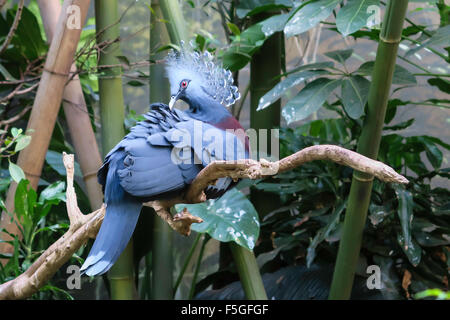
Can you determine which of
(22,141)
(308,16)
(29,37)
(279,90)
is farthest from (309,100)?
(29,37)

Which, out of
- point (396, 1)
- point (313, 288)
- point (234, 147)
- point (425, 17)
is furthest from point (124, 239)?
point (425, 17)

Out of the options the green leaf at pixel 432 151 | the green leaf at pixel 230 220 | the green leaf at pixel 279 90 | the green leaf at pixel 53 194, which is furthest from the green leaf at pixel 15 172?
the green leaf at pixel 432 151

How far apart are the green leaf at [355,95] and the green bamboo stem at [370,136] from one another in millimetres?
34

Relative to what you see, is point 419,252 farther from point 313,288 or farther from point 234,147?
point 234,147

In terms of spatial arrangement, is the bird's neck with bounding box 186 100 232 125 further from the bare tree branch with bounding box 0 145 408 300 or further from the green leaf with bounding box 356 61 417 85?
the green leaf with bounding box 356 61 417 85

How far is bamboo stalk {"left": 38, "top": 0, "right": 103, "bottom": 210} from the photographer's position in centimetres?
170

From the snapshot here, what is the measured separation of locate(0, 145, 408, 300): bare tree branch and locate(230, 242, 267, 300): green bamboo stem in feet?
2.08

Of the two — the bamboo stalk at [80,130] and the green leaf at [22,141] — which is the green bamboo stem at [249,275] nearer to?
the bamboo stalk at [80,130]

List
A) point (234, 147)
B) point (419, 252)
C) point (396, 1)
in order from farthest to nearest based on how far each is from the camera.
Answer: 1. point (419, 252)
2. point (396, 1)
3. point (234, 147)

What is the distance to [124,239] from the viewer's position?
95cm

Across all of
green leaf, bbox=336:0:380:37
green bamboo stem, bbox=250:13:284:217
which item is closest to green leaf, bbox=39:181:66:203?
green bamboo stem, bbox=250:13:284:217
